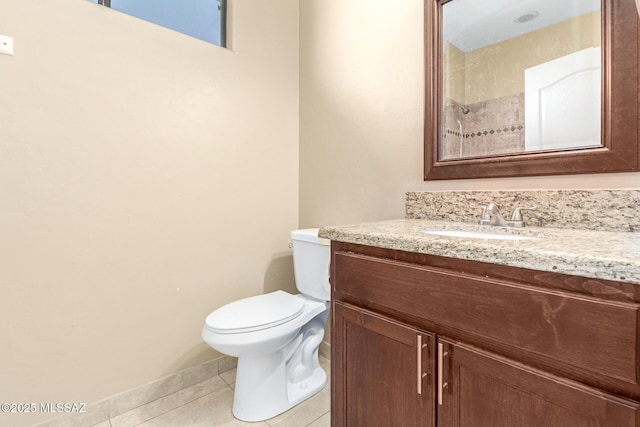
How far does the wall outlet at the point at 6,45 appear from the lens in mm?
1168

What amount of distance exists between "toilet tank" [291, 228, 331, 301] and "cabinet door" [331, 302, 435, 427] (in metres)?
0.59

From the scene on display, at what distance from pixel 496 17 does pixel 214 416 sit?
2.09 meters

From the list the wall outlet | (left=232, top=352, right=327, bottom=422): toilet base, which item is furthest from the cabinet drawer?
the wall outlet

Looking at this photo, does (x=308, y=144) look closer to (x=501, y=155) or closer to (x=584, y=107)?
(x=501, y=155)

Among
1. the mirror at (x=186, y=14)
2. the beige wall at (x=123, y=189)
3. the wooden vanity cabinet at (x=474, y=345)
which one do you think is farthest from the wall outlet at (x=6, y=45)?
the wooden vanity cabinet at (x=474, y=345)

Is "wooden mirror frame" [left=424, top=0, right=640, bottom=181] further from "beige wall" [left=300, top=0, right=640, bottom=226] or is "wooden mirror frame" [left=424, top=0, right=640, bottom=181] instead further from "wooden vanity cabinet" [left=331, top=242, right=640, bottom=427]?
"wooden vanity cabinet" [left=331, top=242, right=640, bottom=427]

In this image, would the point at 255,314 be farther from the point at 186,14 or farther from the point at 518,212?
the point at 186,14

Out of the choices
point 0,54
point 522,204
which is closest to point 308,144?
point 522,204

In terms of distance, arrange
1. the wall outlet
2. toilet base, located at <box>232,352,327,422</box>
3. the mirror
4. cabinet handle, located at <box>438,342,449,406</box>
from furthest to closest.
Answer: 1. the mirror
2. toilet base, located at <box>232,352,327,422</box>
3. the wall outlet
4. cabinet handle, located at <box>438,342,449,406</box>

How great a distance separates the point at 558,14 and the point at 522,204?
0.66m

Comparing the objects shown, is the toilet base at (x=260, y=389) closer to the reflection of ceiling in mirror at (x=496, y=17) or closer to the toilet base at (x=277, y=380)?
the toilet base at (x=277, y=380)

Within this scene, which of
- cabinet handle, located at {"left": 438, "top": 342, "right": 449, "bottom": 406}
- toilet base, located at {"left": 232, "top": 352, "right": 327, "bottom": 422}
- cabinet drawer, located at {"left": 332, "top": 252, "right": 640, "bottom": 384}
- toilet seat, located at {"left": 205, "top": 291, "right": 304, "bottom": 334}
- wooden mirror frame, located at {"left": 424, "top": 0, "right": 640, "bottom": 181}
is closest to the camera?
cabinet drawer, located at {"left": 332, "top": 252, "right": 640, "bottom": 384}

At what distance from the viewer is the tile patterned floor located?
137 cm

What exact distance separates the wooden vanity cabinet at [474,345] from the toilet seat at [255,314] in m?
0.44
